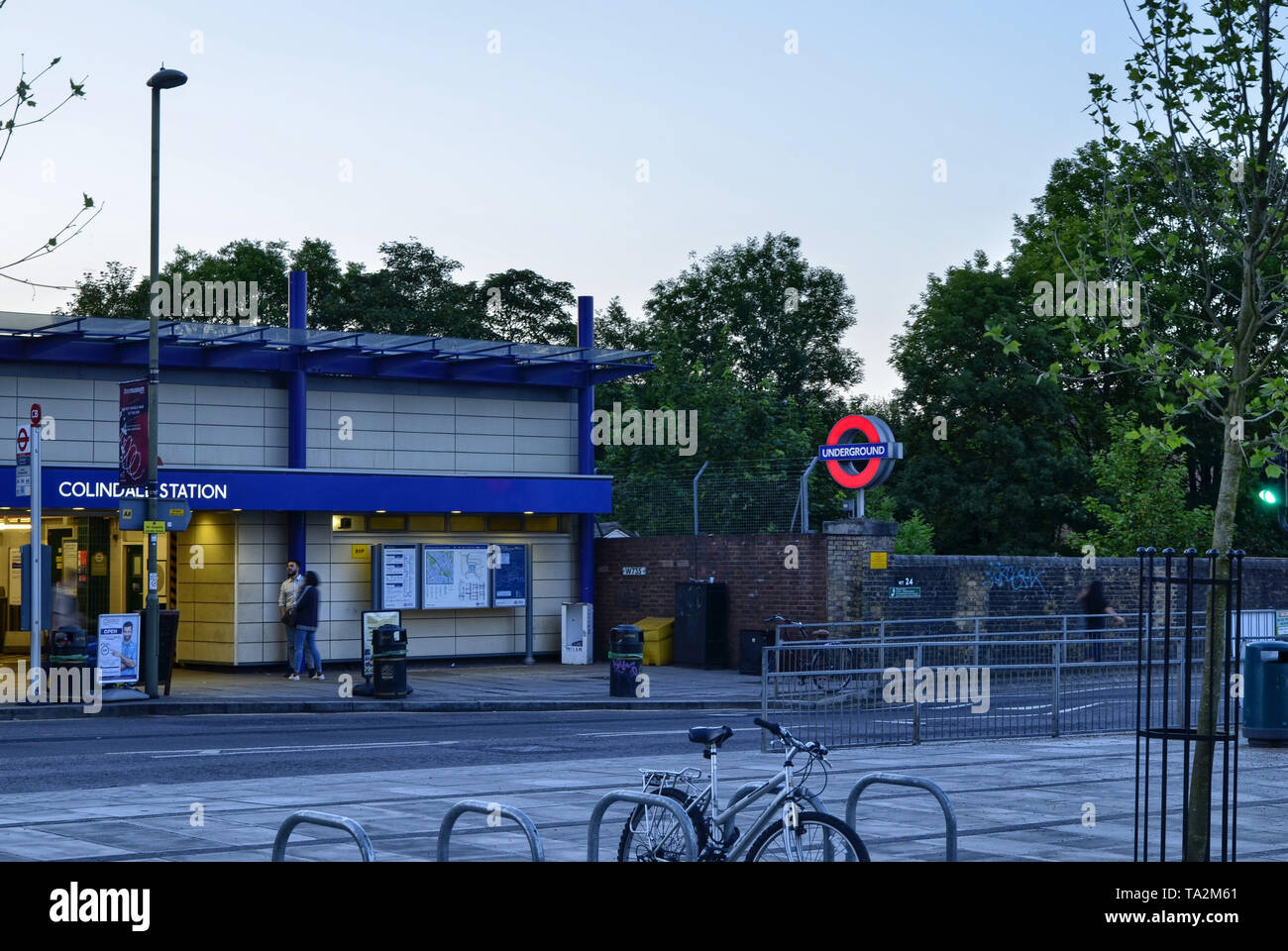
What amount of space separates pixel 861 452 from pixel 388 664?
32.9 ft

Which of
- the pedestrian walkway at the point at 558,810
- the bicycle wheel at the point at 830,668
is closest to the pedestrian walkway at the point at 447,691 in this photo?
the bicycle wheel at the point at 830,668

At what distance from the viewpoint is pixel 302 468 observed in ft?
91.0

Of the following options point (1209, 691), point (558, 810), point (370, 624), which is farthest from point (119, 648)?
point (1209, 691)

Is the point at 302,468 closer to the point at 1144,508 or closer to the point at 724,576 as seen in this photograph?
the point at 724,576

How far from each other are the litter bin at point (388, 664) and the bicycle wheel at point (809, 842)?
54.6ft

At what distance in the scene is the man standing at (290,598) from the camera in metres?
26.3

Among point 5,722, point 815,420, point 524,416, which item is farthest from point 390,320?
point 5,722

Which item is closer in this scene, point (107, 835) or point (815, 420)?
point (107, 835)

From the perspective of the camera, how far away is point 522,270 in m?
67.4

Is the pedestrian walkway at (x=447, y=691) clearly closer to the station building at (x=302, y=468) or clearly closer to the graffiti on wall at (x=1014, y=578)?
the station building at (x=302, y=468)

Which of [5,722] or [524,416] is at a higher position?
[524,416]
